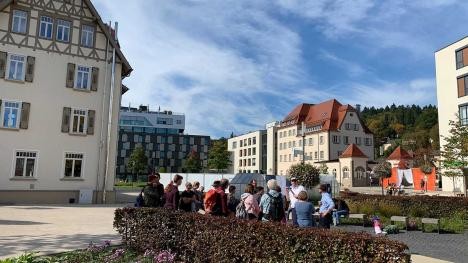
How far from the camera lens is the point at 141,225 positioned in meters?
9.70

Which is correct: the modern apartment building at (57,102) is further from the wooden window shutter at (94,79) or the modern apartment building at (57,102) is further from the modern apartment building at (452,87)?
the modern apartment building at (452,87)

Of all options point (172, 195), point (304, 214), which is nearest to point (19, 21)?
point (172, 195)

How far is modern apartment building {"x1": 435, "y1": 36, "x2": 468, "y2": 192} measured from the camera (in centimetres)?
4325

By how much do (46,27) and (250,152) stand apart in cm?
8732

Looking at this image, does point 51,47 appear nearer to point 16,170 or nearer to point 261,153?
point 16,170

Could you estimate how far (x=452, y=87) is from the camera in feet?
148

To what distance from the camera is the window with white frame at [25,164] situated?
25219mm

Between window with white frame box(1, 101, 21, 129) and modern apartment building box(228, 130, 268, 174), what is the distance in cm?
7706

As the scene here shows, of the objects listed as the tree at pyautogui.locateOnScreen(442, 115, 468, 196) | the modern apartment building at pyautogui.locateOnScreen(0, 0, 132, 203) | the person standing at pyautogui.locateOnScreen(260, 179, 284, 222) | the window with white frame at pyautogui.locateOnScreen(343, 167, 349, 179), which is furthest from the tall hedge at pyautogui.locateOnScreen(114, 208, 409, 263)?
the window with white frame at pyautogui.locateOnScreen(343, 167, 349, 179)

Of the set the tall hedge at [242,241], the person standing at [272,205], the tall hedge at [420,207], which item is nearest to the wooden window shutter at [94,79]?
the tall hedge at [420,207]

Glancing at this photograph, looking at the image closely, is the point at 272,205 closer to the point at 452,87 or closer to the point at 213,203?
the point at 213,203

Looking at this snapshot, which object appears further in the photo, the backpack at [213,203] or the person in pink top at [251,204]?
the person in pink top at [251,204]

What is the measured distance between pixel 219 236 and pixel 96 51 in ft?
77.0

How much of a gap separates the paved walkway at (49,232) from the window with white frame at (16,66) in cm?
995
